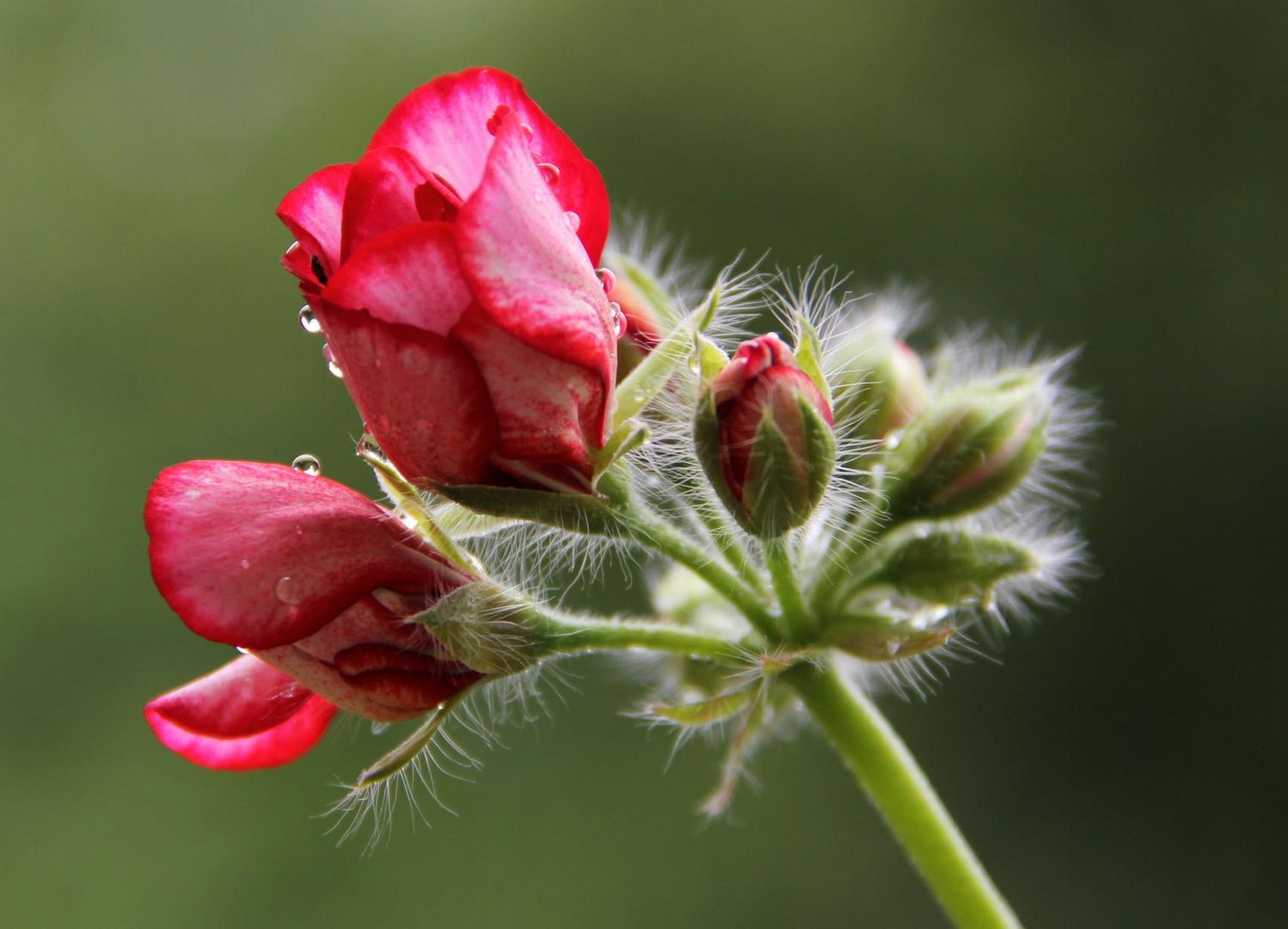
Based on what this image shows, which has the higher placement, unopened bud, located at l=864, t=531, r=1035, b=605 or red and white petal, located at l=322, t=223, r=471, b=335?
red and white petal, located at l=322, t=223, r=471, b=335

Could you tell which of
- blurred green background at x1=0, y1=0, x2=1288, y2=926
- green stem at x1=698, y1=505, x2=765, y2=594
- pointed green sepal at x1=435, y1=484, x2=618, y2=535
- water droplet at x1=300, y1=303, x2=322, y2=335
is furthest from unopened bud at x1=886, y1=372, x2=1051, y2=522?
blurred green background at x1=0, y1=0, x2=1288, y2=926

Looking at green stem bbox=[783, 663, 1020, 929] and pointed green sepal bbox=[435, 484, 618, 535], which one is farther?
green stem bbox=[783, 663, 1020, 929]

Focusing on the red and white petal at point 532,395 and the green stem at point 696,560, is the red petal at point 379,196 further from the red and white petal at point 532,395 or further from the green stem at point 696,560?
the green stem at point 696,560

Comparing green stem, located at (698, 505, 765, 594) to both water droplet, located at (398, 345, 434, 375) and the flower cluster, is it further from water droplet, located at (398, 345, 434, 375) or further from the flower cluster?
water droplet, located at (398, 345, 434, 375)

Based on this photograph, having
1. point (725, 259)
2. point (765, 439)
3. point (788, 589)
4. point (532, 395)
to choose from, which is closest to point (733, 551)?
point (788, 589)

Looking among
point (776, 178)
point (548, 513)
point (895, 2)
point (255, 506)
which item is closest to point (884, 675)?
point (548, 513)

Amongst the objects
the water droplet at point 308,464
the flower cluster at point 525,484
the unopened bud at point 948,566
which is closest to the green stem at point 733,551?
the flower cluster at point 525,484

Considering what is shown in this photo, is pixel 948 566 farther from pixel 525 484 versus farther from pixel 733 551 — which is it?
pixel 525 484
